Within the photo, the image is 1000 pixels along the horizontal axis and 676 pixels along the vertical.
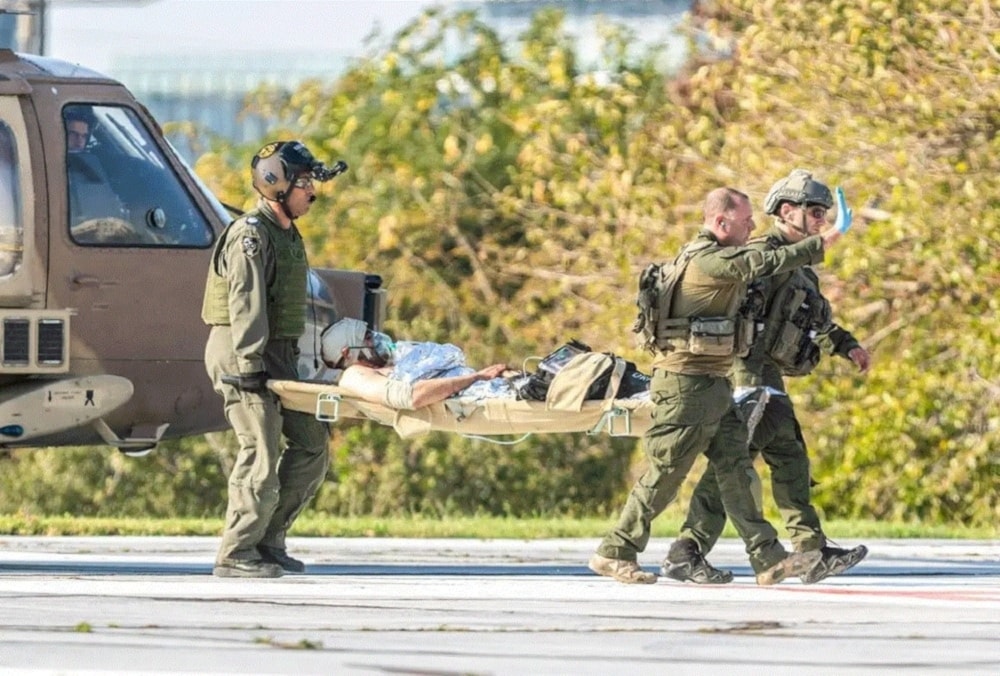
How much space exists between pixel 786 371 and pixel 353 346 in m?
2.08

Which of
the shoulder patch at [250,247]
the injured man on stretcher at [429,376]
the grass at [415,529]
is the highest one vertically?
the shoulder patch at [250,247]

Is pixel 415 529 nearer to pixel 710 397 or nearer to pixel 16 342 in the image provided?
pixel 16 342

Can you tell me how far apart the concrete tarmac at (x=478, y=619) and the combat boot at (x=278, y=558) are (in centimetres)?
9

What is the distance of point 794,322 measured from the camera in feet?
33.0

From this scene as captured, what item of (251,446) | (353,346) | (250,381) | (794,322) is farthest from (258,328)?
(794,322)

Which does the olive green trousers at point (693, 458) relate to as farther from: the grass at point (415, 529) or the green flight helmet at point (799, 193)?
the grass at point (415, 529)

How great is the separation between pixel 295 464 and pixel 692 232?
10.1 m

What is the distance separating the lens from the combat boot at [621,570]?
9.82 metres

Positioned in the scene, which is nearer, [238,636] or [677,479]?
[238,636]

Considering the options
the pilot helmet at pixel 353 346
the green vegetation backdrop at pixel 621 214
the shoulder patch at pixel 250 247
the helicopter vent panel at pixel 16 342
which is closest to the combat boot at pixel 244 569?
the pilot helmet at pixel 353 346

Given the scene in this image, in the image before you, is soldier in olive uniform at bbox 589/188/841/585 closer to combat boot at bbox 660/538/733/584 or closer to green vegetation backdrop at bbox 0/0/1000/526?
combat boot at bbox 660/538/733/584

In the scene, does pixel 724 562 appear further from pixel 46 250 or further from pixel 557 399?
pixel 46 250

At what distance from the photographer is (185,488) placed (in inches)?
859

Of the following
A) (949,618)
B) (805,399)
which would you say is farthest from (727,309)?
(805,399)
